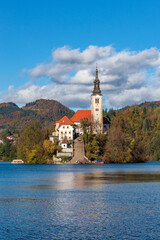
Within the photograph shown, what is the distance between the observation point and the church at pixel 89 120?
494ft

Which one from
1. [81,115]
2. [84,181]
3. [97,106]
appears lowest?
[84,181]

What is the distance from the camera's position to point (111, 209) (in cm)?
3462

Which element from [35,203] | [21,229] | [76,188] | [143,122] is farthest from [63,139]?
[21,229]

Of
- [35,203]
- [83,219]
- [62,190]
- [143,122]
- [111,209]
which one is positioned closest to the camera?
[83,219]

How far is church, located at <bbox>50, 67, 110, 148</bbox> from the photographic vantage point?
150 meters

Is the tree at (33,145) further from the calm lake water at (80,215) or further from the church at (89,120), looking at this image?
the calm lake water at (80,215)

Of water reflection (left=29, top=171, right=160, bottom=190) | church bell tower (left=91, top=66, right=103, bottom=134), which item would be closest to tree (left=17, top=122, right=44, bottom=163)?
church bell tower (left=91, top=66, right=103, bottom=134)

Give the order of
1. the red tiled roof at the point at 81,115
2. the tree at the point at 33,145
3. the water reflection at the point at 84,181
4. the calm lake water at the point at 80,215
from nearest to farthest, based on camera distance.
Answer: the calm lake water at the point at 80,215, the water reflection at the point at 84,181, the tree at the point at 33,145, the red tiled roof at the point at 81,115

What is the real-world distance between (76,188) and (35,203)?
48.1 feet

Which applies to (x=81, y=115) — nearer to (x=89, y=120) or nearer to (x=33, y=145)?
(x=89, y=120)

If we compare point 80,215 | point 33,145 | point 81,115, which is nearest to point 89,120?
point 81,115

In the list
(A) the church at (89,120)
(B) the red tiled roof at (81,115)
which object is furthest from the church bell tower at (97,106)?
(B) the red tiled roof at (81,115)

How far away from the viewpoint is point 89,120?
159500 mm

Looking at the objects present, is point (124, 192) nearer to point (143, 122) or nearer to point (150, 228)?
point (150, 228)
